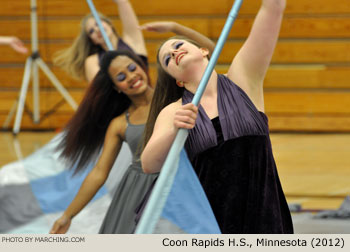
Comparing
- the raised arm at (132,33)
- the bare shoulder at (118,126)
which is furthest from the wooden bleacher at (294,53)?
the bare shoulder at (118,126)

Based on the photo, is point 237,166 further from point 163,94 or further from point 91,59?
point 91,59

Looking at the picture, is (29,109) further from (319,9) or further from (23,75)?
(319,9)

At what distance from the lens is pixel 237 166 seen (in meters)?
2.01

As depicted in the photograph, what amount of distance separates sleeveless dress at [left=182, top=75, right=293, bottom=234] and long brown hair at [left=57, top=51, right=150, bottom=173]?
4.15 feet

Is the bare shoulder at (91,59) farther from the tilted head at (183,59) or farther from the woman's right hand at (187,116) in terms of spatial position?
the woman's right hand at (187,116)

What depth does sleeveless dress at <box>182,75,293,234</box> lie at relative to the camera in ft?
6.57

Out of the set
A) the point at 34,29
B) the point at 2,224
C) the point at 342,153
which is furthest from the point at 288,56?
the point at 2,224

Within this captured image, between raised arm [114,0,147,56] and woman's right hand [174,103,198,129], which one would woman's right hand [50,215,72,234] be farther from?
raised arm [114,0,147,56]

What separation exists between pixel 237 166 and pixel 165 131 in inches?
9.1

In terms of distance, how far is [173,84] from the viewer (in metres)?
2.19

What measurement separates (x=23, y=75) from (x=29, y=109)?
446 millimetres

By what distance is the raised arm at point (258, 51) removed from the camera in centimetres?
201

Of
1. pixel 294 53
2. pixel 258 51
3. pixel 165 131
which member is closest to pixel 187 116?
pixel 165 131

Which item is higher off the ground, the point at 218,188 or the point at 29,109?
the point at 218,188
